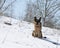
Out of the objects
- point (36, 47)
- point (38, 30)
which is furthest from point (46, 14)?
point (36, 47)

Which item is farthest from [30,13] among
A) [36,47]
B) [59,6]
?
[36,47]

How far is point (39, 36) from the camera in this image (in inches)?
424

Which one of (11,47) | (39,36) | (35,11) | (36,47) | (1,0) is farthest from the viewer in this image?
(35,11)

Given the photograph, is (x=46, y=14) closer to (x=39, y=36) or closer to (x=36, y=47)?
(x=39, y=36)

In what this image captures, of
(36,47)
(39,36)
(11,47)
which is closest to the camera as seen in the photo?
(11,47)

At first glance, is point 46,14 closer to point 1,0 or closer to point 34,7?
point 34,7

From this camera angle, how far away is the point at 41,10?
35.2 meters

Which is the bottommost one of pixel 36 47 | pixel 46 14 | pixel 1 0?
pixel 36 47

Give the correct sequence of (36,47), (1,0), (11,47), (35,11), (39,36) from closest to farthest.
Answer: (11,47), (36,47), (39,36), (1,0), (35,11)

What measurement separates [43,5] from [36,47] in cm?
2899

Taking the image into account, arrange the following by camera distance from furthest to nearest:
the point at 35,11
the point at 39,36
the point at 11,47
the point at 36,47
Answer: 1. the point at 35,11
2. the point at 39,36
3. the point at 36,47
4. the point at 11,47

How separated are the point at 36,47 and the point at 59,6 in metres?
28.8

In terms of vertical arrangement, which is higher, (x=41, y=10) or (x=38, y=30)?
(x=41, y=10)

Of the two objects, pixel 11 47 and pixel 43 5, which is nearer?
pixel 11 47
